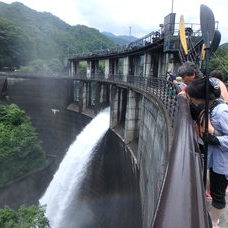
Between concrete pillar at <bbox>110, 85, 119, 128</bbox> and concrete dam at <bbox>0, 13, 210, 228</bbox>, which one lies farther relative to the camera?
concrete pillar at <bbox>110, 85, 119, 128</bbox>

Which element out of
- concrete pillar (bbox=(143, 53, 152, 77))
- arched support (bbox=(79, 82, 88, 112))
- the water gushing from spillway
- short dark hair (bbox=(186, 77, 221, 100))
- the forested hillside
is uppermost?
the forested hillside

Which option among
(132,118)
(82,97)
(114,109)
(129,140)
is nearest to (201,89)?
(129,140)

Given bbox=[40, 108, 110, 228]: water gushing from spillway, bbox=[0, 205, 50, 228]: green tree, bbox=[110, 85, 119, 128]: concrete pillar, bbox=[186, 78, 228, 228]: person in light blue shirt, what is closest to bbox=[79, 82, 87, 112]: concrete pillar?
bbox=[40, 108, 110, 228]: water gushing from spillway

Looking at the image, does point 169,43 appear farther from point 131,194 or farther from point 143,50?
point 131,194

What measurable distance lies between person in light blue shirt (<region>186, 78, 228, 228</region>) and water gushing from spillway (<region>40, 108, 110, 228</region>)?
44.7 ft

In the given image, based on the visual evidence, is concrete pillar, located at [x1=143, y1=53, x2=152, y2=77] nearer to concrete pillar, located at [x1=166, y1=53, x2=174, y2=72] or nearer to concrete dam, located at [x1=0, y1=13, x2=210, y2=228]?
concrete dam, located at [x1=0, y1=13, x2=210, y2=228]

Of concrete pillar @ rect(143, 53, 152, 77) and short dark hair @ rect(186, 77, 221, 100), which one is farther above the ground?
concrete pillar @ rect(143, 53, 152, 77)

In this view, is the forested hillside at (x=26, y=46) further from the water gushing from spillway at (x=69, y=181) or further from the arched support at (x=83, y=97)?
the water gushing from spillway at (x=69, y=181)

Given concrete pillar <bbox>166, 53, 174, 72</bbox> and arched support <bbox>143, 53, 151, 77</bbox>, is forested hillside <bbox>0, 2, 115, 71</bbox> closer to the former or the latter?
arched support <bbox>143, 53, 151, 77</bbox>

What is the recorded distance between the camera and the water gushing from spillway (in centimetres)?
1540

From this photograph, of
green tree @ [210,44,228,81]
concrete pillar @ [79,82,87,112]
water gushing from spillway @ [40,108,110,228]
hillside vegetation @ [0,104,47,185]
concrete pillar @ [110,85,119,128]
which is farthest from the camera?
concrete pillar @ [79,82,87,112]

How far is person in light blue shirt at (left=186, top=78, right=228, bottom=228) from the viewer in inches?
85.8

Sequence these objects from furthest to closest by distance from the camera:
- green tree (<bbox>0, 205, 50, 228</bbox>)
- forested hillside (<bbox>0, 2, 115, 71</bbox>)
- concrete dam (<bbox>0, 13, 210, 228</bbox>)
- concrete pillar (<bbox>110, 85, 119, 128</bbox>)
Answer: forested hillside (<bbox>0, 2, 115, 71</bbox>) < concrete pillar (<bbox>110, 85, 119, 128</bbox>) < green tree (<bbox>0, 205, 50, 228</bbox>) < concrete dam (<bbox>0, 13, 210, 228</bbox>)

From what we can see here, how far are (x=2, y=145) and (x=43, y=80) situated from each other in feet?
35.4
